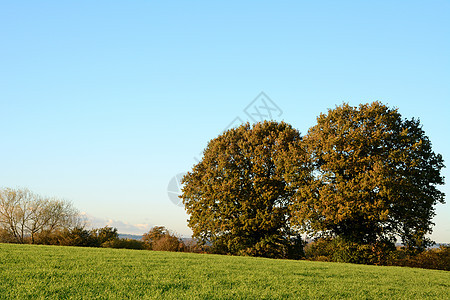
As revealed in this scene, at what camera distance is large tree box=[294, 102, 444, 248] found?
24422 mm

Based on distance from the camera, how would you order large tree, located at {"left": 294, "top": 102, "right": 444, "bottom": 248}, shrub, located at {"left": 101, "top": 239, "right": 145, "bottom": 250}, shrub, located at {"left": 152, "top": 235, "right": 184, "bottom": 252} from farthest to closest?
1. shrub, located at {"left": 152, "top": 235, "right": 184, "bottom": 252}
2. shrub, located at {"left": 101, "top": 239, "right": 145, "bottom": 250}
3. large tree, located at {"left": 294, "top": 102, "right": 444, "bottom": 248}

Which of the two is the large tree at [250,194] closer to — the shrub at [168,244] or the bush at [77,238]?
the shrub at [168,244]

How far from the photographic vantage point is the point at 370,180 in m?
24.0

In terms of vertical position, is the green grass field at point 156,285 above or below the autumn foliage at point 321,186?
below

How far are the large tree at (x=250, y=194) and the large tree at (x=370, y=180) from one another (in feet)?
8.30

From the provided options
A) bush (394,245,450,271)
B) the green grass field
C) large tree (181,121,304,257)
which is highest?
large tree (181,121,304,257)

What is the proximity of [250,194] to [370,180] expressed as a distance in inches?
402

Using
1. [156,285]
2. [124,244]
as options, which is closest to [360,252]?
[124,244]

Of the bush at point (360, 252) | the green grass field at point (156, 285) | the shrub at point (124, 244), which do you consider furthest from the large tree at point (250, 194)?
the green grass field at point (156, 285)

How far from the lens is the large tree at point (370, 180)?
961 inches

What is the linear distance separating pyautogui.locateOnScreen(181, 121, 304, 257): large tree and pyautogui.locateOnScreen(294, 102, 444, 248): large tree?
2.53m

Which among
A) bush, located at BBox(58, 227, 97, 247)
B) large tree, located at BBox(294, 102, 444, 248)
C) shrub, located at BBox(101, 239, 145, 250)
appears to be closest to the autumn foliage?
large tree, located at BBox(294, 102, 444, 248)

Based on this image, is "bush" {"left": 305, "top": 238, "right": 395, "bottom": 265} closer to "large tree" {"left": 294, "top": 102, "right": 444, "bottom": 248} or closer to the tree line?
"large tree" {"left": 294, "top": 102, "right": 444, "bottom": 248}

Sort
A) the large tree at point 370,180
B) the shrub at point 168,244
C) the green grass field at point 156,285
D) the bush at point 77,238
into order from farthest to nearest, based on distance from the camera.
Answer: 1. the shrub at point 168,244
2. the bush at point 77,238
3. the large tree at point 370,180
4. the green grass field at point 156,285
